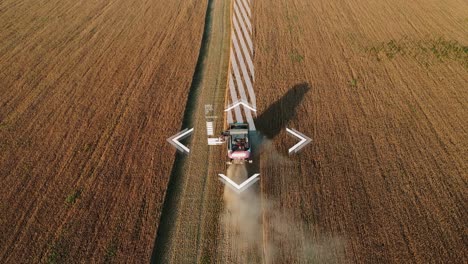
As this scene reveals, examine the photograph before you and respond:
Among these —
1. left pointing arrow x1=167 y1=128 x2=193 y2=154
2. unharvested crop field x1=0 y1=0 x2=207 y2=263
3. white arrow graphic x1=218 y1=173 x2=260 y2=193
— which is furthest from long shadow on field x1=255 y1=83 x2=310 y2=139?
unharvested crop field x1=0 y1=0 x2=207 y2=263

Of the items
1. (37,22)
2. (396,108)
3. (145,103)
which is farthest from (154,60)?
(396,108)

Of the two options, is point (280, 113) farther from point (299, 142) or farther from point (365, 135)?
point (365, 135)

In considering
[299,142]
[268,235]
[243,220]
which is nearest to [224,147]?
[299,142]

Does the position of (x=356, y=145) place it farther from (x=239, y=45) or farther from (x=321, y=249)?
(x=239, y=45)

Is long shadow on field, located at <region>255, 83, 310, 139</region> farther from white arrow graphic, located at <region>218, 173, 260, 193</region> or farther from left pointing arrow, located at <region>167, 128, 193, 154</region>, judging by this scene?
left pointing arrow, located at <region>167, 128, 193, 154</region>

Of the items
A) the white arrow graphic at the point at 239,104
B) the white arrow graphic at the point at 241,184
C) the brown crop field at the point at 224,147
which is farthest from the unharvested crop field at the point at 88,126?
the white arrow graphic at the point at 239,104
